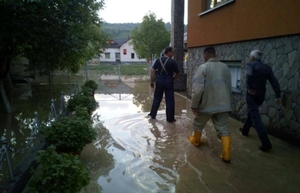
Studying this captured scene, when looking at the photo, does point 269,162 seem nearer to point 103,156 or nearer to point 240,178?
point 240,178

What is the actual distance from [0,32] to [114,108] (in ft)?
12.6

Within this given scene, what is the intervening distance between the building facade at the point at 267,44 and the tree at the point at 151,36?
2361 centimetres

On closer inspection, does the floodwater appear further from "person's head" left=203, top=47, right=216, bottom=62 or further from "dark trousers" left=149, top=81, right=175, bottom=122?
"person's head" left=203, top=47, right=216, bottom=62

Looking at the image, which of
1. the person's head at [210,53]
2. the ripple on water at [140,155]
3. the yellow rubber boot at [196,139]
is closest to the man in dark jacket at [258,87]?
the person's head at [210,53]

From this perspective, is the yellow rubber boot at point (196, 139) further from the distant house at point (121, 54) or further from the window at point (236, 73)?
the distant house at point (121, 54)

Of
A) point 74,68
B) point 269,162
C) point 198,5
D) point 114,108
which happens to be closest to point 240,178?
point 269,162

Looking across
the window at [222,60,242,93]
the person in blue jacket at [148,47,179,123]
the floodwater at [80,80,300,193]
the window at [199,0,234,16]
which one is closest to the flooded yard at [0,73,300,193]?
the floodwater at [80,80,300,193]

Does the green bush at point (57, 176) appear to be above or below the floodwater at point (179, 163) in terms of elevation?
above

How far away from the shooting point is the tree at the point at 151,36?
1193 inches

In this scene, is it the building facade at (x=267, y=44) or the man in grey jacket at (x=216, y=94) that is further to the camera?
the building facade at (x=267, y=44)

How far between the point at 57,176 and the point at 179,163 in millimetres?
1985

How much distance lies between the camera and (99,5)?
42.5ft

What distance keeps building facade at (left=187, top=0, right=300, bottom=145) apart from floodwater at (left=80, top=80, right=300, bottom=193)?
516mm

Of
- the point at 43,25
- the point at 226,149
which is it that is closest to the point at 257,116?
the point at 226,149
